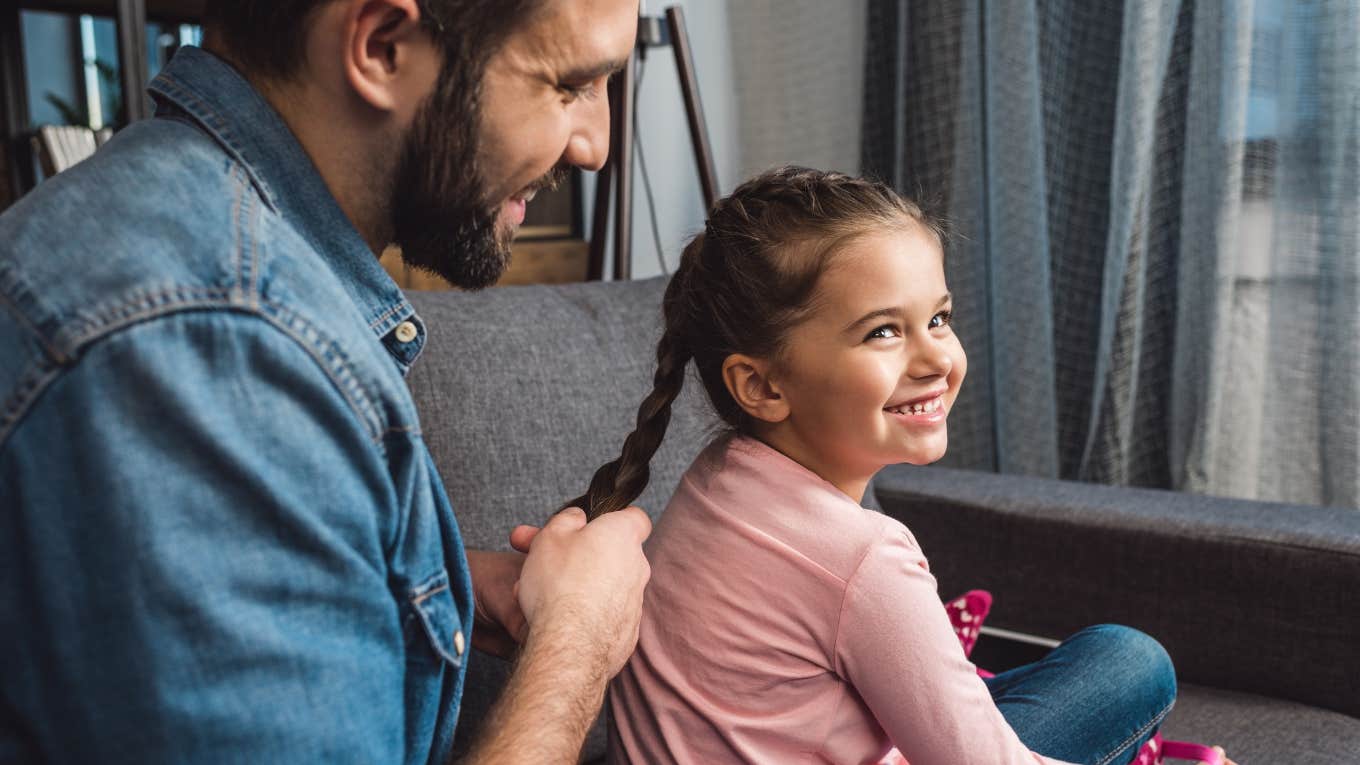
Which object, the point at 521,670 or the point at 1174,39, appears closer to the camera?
the point at 521,670

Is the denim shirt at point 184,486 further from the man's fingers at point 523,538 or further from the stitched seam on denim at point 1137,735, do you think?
the stitched seam on denim at point 1137,735

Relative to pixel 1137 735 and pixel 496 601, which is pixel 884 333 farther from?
pixel 1137 735

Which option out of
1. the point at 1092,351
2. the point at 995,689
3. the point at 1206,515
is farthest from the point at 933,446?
the point at 1092,351

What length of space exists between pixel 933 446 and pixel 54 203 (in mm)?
621

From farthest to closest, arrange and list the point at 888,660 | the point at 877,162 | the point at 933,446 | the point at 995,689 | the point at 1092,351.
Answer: the point at 877,162 → the point at 1092,351 → the point at 995,689 → the point at 933,446 → the point at 888,660

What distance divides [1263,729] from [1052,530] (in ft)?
1.03

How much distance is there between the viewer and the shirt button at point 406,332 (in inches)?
29.9

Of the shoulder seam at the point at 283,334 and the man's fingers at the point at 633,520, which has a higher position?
the shoulder seam at the point at 283,334

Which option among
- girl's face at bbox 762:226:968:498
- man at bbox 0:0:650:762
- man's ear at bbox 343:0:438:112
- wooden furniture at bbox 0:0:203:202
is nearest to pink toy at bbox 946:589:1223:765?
girl's face at bbox 762:226:968:498

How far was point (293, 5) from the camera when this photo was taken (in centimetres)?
66

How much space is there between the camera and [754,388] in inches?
35.7

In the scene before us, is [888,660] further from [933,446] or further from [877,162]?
[877,162]

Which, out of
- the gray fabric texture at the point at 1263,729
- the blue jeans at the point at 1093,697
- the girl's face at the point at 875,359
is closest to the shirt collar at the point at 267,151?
the girl's face at the point at 875,359

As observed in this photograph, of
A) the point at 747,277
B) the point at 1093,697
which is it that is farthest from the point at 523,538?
the point at 1093,697
